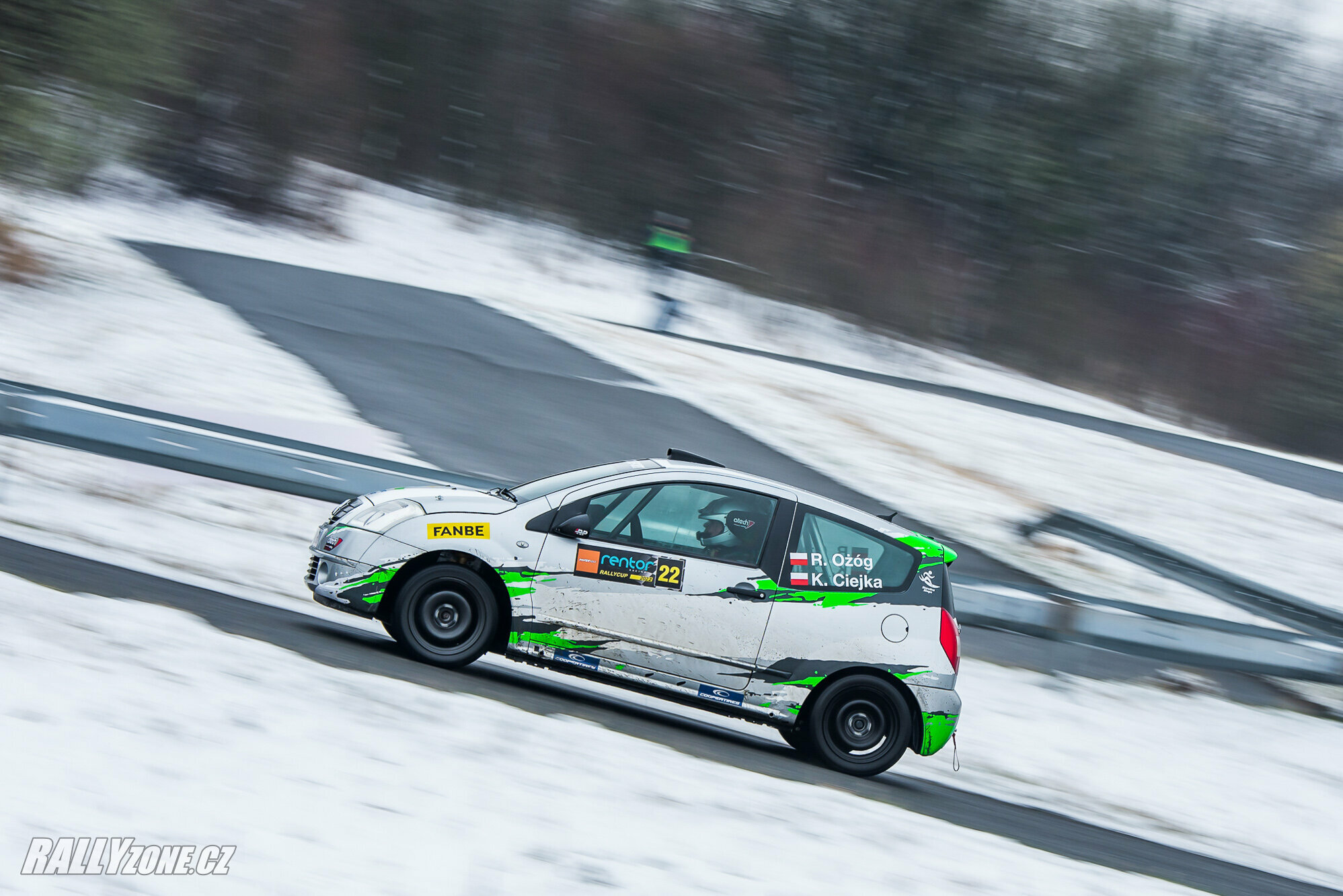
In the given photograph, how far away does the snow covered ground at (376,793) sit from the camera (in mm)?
4512

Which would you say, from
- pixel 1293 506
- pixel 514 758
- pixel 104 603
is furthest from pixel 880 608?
pixel 1293 506

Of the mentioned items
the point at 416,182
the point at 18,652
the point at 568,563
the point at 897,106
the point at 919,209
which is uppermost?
the point at 897,106

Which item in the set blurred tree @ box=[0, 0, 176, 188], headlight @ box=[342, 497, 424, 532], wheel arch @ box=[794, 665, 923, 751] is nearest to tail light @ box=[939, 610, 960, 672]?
wheel arch @ box=[794, 665, 923, 751]

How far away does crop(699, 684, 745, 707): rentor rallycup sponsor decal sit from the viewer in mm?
7418

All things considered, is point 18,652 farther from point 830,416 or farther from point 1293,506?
point 1293,506

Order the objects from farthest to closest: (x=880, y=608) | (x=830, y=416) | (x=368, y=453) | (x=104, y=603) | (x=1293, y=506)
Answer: (x=1293, y=506) → (x=830, y=416) → (x=368, y=453) → (x=880, y=608) → (x=104, y=603)

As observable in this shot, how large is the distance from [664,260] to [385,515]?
15537 millimetres

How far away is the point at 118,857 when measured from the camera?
4195 millimetres

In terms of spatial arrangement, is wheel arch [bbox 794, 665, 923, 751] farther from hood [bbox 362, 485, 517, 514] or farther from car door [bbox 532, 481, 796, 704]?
hood [bbox 362, 485, 517, 514]

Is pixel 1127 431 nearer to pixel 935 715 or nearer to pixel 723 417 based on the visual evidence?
pixel 723 417

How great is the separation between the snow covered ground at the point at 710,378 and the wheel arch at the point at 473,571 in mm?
5092

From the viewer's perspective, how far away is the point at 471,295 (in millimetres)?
21297

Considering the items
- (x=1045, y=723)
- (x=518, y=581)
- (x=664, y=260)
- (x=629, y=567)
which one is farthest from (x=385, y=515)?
(x=664, y=260)

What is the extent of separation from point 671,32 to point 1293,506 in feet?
61.8
